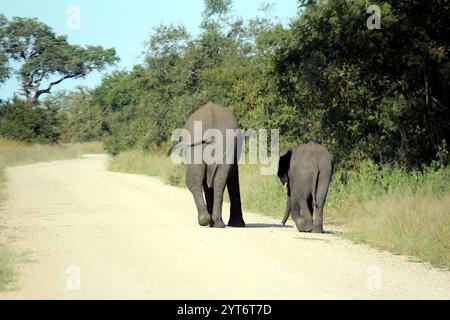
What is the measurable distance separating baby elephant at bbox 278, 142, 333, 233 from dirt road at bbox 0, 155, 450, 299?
1.14ft

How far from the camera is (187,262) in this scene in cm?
1009


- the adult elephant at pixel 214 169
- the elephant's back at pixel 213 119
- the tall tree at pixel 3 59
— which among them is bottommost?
the adult elephant at pixel 214 169

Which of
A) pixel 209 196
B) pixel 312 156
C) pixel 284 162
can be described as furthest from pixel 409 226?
pixel 209 196

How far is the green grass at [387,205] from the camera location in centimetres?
1165

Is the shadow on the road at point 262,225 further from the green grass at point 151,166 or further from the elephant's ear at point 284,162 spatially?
the green grass at point 151,166

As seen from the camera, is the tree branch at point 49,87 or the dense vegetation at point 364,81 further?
the tree branch at point 49,87

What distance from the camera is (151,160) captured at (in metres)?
36.7

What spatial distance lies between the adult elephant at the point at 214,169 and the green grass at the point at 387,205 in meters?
2.10

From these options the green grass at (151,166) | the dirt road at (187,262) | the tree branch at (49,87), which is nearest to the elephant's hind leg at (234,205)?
the dirt road at (187,262)

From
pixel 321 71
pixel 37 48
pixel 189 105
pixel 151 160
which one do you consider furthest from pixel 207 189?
pixel 37 48

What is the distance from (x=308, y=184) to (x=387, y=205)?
4.21 ft

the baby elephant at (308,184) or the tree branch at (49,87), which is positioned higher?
the tree branch at (49,87)
